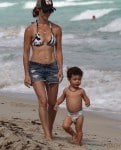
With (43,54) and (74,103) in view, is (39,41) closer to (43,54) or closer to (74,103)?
(43,54)

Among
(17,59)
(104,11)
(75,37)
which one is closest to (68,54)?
(17,59)

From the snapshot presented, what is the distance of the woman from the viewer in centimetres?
536

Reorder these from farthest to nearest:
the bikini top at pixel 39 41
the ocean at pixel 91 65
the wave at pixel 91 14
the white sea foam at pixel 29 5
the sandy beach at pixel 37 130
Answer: the white sea foam at pixel 29 5, the wave at pixel 91 14, the ocean at pixel 91 65, the bikini top at pixel 39 41, the sandy beach at pixel 37 130

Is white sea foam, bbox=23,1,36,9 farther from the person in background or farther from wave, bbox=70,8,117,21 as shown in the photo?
the person in background

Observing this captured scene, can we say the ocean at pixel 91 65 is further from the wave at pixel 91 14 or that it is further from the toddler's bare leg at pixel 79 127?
the wave at pixel 91 14

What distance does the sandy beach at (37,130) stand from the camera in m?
5.14

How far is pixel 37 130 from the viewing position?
6176mm

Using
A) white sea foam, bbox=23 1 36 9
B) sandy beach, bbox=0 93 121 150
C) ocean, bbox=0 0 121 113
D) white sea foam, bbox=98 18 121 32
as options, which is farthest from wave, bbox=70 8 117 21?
sandy beach, bbox=0 93 121 150

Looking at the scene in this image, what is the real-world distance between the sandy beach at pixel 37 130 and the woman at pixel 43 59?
334 mm

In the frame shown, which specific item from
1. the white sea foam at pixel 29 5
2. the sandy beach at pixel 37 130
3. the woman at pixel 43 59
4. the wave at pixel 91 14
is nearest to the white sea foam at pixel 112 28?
the wave at pixel 91 14

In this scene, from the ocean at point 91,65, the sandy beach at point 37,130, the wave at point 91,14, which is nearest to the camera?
the sandy beach at point 37,130

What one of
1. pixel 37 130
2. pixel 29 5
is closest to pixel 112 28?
pixel 37 130

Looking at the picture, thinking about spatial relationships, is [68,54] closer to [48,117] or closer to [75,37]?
[75,37]

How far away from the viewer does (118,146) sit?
5.69m
